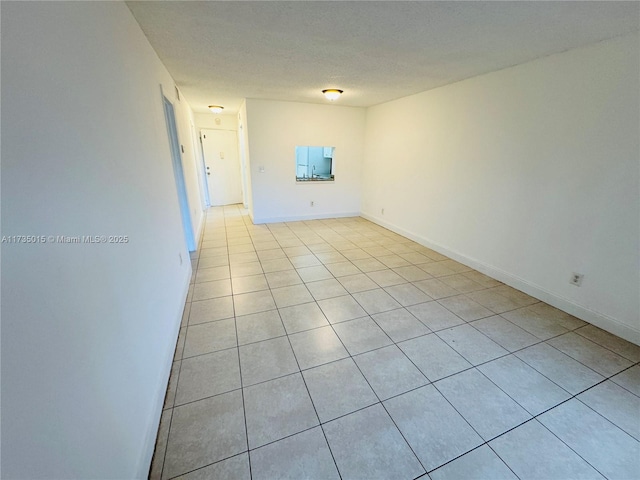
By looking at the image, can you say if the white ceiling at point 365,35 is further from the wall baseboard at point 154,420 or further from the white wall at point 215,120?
the white wall at point 215,120

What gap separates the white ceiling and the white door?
148 inches

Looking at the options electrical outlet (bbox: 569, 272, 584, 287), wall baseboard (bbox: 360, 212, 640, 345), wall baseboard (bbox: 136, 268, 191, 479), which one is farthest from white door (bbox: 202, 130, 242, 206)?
electrical outlet (bbox: 569, 272, 584, 287)

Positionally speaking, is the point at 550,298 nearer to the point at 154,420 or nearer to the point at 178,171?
the point at 154,420

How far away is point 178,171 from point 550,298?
4678mm

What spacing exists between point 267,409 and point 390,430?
73 cm

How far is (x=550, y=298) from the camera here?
2.67 metres

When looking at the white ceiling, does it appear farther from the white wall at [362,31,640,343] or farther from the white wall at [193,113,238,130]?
the white wall at [193,113,238,130]

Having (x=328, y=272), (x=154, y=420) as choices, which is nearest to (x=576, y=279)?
(x=328, y=272)

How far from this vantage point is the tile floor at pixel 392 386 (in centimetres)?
133

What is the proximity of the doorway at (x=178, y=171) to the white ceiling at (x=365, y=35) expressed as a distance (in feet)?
1.68

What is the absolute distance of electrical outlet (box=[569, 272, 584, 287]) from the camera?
7.96 feet

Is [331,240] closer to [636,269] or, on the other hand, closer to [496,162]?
[496,162]

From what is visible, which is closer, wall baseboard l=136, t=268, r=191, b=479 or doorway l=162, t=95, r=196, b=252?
Answer: wall baseboard l=136, t=268, r=191, b=479

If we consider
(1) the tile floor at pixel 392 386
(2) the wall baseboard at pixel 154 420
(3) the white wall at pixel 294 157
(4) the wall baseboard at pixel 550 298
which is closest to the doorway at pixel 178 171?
(1) the tile floor at pixel 392 386
